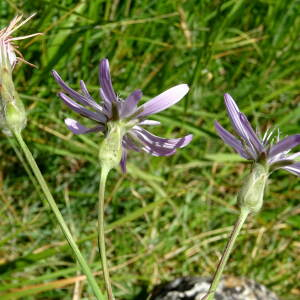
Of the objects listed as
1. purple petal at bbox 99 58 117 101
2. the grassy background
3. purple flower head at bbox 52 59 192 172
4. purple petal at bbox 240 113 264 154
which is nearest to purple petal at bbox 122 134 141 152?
purple flower head at bbox 52 59 192 172

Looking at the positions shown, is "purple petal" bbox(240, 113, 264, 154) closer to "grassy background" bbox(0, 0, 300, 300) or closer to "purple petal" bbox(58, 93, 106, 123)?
"purple petal" bbox(58, 93, 106, 123)

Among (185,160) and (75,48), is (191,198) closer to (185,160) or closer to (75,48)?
(185,160)

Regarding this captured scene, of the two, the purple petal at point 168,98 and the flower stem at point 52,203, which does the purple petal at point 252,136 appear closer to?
the purple petal at point 168,98

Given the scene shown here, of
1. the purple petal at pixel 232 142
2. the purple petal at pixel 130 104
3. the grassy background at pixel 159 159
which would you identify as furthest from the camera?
the grassy background at pixel 159 159

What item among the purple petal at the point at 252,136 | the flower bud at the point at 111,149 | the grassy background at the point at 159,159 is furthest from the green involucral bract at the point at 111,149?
the grassy background at the point at 159,159

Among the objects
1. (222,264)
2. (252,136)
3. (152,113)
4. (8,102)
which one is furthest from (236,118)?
(8,102)

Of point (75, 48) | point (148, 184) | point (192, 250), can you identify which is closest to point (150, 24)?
point (75, 48)

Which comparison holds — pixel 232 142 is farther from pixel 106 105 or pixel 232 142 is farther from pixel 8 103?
pixel 8 103
